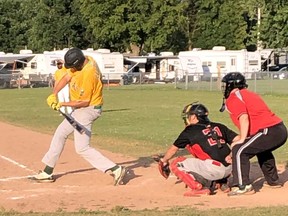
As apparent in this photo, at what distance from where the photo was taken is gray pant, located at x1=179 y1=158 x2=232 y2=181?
8617mm

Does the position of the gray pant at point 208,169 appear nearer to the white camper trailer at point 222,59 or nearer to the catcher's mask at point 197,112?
the catcher's mask at point 197,112

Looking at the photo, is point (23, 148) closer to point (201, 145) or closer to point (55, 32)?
point (201, 145)

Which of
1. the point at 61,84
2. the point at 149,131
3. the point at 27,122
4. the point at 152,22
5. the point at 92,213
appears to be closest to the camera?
the point at 92,213

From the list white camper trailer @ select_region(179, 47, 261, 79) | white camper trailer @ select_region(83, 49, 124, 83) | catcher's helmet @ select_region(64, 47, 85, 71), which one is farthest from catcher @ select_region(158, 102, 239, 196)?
white camper trailer @ select_region(179, 47, 261, 79)

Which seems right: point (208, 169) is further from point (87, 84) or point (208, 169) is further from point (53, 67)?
point (53, 67)

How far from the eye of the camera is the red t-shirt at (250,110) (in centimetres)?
843

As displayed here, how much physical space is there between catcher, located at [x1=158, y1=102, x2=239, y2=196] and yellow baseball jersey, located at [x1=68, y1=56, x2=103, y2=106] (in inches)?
53.2

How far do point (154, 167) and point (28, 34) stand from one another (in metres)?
78.1

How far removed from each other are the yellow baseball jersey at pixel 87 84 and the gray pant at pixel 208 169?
1646mm

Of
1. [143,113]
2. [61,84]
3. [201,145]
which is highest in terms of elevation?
[61,84]

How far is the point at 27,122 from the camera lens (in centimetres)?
2092

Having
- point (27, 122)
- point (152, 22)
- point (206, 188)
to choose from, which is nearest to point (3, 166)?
point (206, 188)

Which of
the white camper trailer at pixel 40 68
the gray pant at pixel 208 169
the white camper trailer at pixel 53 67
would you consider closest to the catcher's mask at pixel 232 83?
the gray pant at pixel 208 169

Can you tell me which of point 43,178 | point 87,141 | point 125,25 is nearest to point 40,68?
point 125,25
